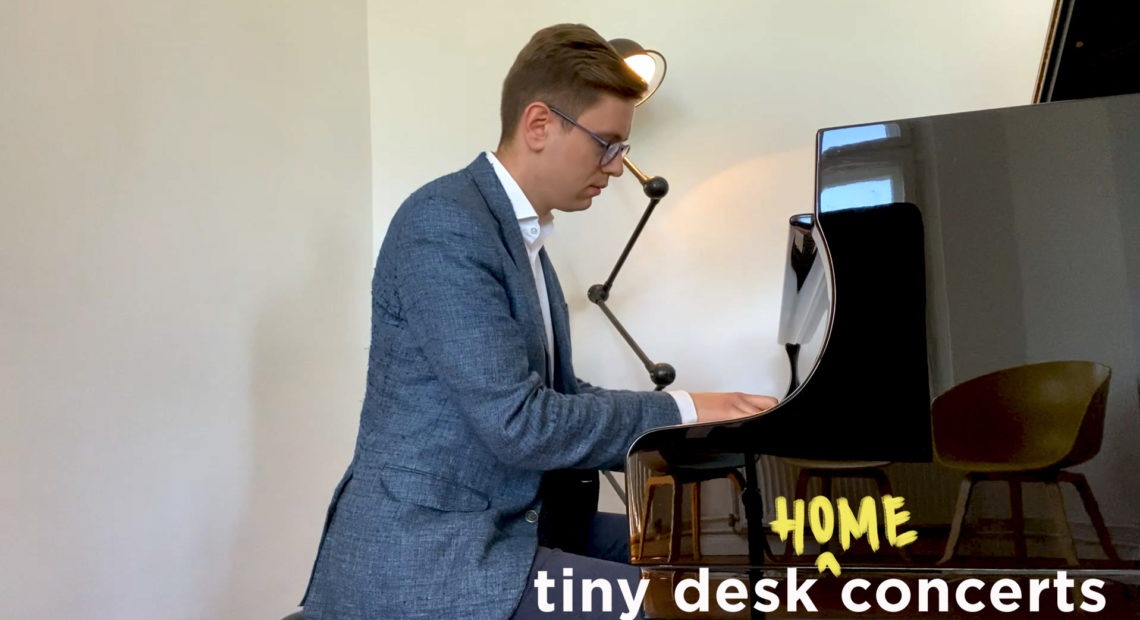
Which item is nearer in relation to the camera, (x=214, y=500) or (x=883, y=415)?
(x=883, y=415)

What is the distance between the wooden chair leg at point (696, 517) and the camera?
789 mm

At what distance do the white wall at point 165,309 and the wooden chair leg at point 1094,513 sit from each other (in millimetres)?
1157

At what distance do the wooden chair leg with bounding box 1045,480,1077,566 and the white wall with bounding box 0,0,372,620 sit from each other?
113 centimetres

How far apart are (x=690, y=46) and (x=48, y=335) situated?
4.92ft

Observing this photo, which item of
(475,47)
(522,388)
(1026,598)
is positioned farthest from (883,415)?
(475,47)

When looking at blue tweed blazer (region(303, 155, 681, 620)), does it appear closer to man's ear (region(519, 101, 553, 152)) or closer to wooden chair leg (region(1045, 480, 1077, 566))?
man's ear (region(519, 101, 553, 152))

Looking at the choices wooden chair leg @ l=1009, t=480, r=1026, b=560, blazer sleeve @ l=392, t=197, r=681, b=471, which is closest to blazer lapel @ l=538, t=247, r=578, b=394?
blazer sleeve @ l=392, t=197, r=681, b=471

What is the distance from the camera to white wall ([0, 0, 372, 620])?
3.22 feet

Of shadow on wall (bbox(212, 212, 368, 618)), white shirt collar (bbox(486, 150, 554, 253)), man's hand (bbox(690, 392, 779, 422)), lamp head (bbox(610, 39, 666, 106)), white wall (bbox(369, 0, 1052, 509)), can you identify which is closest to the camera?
man's hand (bbox(690, 392, 779, 422))

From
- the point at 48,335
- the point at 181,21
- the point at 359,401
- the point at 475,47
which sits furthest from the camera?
the point at 475,47

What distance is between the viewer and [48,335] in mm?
1002

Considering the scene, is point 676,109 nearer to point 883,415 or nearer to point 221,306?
point 221,306

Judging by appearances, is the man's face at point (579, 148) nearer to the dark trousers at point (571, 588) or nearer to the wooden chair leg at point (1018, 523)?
the dark trousers at point (571, 588)

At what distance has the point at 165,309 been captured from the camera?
1202 millimetres
